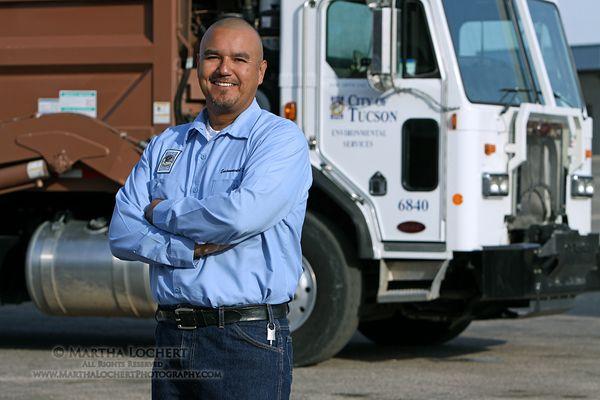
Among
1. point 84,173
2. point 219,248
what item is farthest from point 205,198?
point 84,173

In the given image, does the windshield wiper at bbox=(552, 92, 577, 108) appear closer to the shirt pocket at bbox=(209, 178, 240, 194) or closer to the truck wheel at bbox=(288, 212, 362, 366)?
the truck wheel at bbox=(288, 212, 362, 366)

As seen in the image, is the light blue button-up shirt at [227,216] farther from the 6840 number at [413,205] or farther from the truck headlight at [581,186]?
the truck headlight at [581,186]

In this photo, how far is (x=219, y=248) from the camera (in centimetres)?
377

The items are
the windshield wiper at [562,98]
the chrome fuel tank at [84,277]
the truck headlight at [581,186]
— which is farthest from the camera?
the truck headlight at [581,186]

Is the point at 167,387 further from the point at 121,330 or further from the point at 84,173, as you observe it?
the point at 121,330

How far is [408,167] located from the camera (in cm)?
929

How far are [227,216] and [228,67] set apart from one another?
18.3 inches

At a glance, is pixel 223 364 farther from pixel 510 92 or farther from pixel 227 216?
pixel 510 92

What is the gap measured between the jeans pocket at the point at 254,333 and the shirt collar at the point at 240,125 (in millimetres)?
552

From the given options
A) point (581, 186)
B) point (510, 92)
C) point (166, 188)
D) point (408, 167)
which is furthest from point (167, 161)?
point (581, 186)

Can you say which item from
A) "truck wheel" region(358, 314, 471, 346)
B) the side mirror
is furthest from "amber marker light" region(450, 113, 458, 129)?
"truck wheel" region(358, 314, 471, 346)

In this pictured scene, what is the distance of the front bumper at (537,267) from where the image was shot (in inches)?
357

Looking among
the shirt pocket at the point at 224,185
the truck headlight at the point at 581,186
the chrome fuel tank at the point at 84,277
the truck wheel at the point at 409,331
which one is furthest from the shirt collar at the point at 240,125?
the truck wheel at the point at 409,331

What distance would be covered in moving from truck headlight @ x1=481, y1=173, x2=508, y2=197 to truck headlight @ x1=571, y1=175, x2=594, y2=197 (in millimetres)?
964
